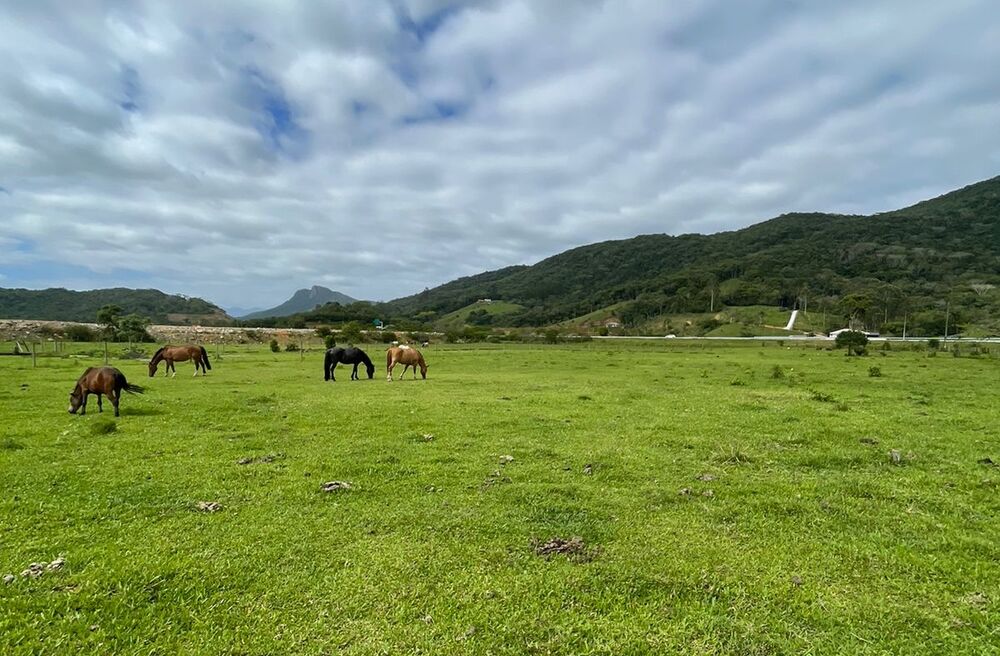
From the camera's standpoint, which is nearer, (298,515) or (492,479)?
(298,515)

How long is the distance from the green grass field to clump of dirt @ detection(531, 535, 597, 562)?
63 mm

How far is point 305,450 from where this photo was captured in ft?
35.4

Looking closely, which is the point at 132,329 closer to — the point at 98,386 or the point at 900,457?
the point at 98,386

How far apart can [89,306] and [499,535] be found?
22345 centimetres

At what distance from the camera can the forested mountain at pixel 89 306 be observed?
520ft

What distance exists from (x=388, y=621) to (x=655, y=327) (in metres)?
152

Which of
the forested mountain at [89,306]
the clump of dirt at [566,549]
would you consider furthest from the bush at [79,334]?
the forested mountain at [89,306]

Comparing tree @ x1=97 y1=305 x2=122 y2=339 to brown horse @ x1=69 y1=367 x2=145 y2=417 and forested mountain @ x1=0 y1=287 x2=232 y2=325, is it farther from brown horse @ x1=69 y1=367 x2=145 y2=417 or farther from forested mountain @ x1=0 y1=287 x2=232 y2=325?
forested mountain @ x1=0 y1=287 x2=232 y2=325

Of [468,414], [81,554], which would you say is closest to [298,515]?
[81,554]

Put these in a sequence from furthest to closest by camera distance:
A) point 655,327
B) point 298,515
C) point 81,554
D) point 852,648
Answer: point 655,327 → point 298,515 → point 81,554 → point 852,648

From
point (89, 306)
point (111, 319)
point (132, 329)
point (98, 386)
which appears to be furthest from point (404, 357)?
point (89, 306)

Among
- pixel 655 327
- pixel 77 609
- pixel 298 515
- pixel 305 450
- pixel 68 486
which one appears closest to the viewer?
pixel 77 609

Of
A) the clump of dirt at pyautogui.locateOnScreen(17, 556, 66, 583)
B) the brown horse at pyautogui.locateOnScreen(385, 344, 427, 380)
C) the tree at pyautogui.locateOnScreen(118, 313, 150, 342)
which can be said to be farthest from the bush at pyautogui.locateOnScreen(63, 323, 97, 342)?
the clump of dirt at pyautogui.locateOnScreen(17, 556, 66, 583)

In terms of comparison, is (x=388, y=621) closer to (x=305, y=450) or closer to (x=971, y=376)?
(x=305, y=450)
